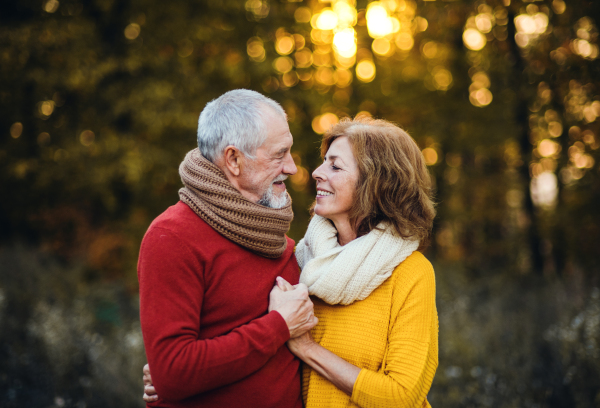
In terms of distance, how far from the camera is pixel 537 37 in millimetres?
7586

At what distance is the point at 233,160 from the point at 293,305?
653 millimetres

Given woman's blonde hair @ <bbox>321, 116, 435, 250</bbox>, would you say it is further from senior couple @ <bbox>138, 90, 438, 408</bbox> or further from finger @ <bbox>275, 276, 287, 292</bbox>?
finger @ <bbox>275, 276, 287, 292</bbox>

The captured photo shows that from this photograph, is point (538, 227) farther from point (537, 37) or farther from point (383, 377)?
point (383, 377)

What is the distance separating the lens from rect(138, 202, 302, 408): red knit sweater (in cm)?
155

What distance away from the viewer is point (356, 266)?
2.00 meters

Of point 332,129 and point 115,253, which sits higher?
point 332,129

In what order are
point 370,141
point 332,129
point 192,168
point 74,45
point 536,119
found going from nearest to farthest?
point 192,168
point 370,141
point 332,129
point 74,45
point 536,119

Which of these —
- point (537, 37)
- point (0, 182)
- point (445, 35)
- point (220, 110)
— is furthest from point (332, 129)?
point (0, 182)

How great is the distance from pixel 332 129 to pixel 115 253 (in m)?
7.86

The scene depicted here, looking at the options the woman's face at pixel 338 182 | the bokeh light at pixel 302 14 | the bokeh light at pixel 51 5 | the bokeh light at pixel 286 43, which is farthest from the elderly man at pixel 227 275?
the bokeh light at pixel 51 5

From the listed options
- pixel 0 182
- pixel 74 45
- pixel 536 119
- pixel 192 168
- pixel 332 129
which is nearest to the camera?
pixel 192 168

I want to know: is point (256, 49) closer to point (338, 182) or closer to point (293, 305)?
point (338, 182)

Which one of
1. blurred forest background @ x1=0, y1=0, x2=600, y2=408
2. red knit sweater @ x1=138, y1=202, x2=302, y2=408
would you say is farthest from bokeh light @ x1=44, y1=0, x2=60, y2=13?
red knit sweater @ x1=138, y1=202, x2=302, y2=408

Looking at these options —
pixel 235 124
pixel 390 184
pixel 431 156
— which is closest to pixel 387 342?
pixel 390 184
